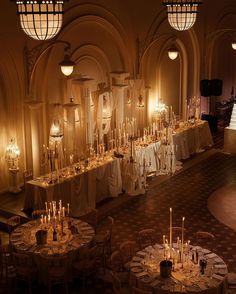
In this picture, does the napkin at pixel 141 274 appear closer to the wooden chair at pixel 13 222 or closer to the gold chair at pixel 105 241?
the gold chair at pixel 105 241

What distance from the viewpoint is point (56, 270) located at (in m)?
10.0

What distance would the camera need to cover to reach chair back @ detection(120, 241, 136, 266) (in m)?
10.5

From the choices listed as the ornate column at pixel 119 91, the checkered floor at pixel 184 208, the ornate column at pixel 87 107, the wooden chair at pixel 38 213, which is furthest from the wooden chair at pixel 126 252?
the ornate column at pixel 119 91

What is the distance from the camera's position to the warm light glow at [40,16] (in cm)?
787

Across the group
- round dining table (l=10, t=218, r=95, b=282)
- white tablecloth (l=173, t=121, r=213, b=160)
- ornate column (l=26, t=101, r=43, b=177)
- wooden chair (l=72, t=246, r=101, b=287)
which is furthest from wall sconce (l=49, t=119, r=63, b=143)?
wooden chair (l=72, t=246, r=101, b=287)

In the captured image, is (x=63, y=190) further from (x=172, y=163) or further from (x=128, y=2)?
(x=128, y=2)

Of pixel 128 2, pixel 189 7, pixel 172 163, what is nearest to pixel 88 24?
pixel 128 2

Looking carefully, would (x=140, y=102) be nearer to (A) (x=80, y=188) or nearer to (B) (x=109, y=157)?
(B) (x=109, y=157)

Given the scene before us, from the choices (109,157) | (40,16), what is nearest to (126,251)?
(109,157)

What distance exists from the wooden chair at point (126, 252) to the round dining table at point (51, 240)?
2.19 ft

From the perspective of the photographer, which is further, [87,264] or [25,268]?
[87,264]

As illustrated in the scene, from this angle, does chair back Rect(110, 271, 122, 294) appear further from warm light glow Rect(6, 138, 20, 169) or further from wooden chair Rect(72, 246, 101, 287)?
warm light glow Rect(6, 138, 20, 169)

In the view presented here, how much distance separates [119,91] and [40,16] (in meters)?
9.35

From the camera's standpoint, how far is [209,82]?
22.0 m
